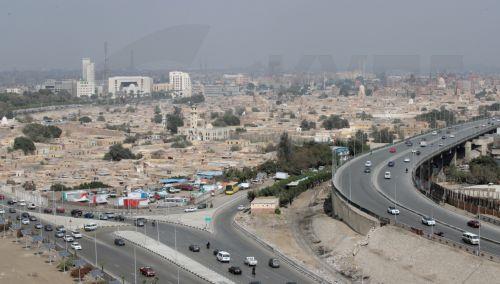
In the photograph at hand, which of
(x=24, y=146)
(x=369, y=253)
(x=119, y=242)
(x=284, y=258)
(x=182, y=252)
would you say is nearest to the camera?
(x=369, y=253)

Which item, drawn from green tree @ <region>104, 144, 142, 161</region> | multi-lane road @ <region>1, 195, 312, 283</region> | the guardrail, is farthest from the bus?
green tree @ <region>104, 144, 142, 161</region>

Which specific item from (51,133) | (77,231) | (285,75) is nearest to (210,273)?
(77,231)

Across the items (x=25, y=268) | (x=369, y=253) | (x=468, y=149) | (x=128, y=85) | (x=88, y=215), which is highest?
(x=128, y=85)

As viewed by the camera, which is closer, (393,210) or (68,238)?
(393,210)

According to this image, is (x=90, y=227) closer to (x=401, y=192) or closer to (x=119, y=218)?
(x=119, y=218)

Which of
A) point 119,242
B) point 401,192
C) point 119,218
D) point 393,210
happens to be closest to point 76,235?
point 119,242

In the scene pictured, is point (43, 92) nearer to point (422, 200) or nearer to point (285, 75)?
point (285, 75)

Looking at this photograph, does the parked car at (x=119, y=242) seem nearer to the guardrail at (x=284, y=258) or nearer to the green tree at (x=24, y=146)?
the guardrail at (x=284, y=258)
